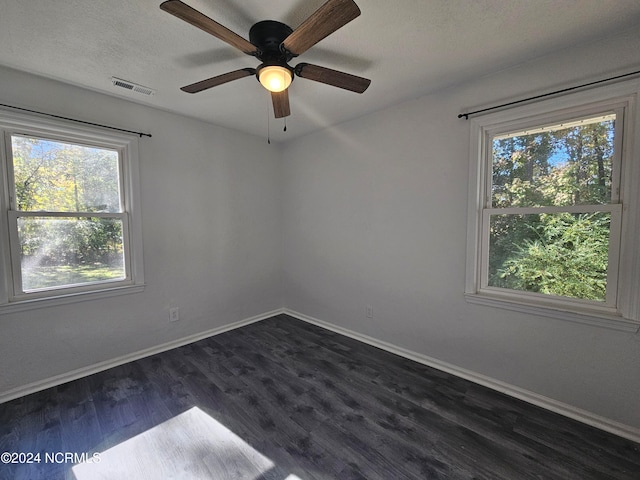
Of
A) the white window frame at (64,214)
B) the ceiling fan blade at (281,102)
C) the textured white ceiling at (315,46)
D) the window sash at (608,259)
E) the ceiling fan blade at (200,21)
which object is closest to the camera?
the ceiling fan blade at (200,21)

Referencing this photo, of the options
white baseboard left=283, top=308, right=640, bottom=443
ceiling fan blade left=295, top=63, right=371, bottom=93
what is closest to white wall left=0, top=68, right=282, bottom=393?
white baseboard left=283, top=308, right=640, bottom=443

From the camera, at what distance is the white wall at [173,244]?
6.97 feet

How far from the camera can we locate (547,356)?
1.91 metres

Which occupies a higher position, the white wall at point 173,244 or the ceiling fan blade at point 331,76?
the ceiling fan blade at point 331,76

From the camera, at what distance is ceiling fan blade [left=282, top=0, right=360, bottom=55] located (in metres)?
1.12

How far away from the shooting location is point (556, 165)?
1904 mm

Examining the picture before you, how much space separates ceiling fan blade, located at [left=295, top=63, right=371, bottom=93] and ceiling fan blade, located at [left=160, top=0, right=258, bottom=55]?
11.6 inches

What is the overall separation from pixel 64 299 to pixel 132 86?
1.84m

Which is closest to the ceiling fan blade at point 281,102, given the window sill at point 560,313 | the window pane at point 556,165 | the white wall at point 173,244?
the white wall at point 173,244

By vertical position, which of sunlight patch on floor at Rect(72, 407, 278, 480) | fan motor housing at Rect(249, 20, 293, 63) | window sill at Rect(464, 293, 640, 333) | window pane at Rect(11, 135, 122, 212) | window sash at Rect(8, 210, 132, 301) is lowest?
sunlight patch on floor at Rect(72, 407, 278, 480)

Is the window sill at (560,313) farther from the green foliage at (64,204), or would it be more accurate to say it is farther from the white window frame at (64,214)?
the green foliage at (64,204)

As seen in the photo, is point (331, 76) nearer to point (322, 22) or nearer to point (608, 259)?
point (322, 22)

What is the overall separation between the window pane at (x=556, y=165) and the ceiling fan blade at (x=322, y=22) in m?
1.62

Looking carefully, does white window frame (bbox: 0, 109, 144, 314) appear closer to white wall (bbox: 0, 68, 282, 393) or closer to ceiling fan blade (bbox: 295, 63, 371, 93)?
white wall (bbox: 0, 68, 282, 393)
